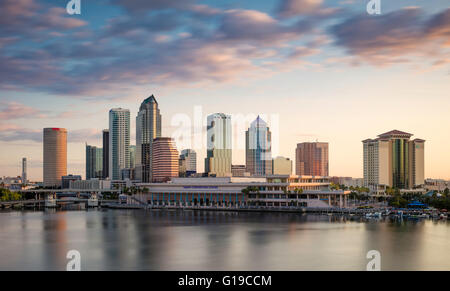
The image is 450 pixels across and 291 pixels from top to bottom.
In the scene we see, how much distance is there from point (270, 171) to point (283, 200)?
75.8 m

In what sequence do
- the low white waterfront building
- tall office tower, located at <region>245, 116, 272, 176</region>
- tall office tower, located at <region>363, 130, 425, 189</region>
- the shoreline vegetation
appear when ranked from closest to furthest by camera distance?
the shoreline vegetation < the low white waterfront building < tall office tower, located at <region>363, 130, 425, 189</region> < tall office tower, located at <region>245, 116, 272, 176</region>

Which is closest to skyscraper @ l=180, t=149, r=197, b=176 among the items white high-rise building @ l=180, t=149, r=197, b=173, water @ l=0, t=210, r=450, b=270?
white high-rise building @ l=180, t=149, r=197, b=173

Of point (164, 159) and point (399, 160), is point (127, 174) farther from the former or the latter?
point (399, 160)

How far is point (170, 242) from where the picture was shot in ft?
103

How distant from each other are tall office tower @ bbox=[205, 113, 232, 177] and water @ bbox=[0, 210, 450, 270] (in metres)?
92.3

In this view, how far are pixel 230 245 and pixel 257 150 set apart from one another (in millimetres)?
111378

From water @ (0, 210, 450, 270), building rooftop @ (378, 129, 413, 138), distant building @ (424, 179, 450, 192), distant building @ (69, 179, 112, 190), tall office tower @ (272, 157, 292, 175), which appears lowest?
distant building @ (69, 179, 112, 190)

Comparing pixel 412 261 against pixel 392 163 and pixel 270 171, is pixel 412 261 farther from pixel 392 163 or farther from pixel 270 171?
pixel 270 171

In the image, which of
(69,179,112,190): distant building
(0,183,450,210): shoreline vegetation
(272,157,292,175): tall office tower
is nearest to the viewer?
(0,183,450,210): shoreline vegetation

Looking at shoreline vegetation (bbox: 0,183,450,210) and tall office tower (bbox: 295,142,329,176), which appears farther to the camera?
tall office tower (bbox: 295,142,329,176)

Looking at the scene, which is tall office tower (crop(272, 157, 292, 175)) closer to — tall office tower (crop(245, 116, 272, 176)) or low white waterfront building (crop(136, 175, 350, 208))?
tall office tower (crop(245, 116, 272, 176))

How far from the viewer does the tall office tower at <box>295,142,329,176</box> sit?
15238cm

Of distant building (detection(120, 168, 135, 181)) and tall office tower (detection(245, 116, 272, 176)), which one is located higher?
tall office tower (detection(245, 116, 272, 176))

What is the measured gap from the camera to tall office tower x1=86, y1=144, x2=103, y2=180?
18362cm
